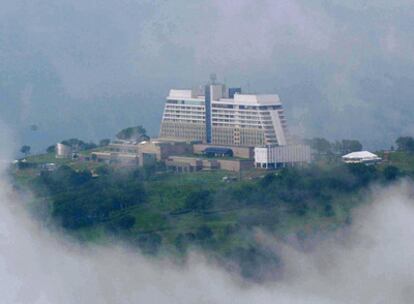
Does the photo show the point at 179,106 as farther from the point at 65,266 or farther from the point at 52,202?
the point at 65,266

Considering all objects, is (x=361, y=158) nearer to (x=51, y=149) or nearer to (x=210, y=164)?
(x=210, y=164)

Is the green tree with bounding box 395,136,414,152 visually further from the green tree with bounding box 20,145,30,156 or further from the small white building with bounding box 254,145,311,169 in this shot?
the green tree with bounding box 20,145,30,156

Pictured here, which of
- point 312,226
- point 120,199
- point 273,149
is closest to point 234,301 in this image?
point 312,226

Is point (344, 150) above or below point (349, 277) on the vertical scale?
above

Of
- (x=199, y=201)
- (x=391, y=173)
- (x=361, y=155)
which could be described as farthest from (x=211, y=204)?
(x=361, y=155)

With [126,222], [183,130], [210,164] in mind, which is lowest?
[126,222]

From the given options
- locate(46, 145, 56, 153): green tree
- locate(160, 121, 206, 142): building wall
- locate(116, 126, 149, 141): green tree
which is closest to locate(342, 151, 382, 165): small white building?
locate(160, 121, 206, 142): building wall
